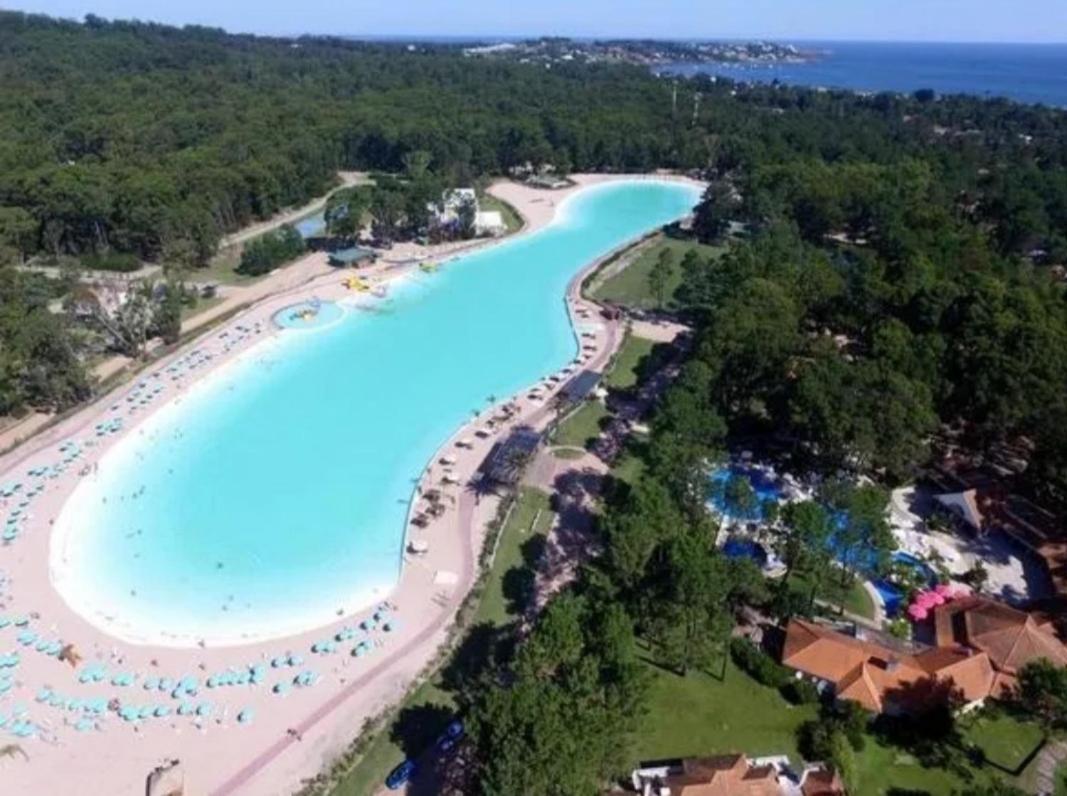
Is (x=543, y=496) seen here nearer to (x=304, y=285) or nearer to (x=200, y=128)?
(x=304, y=285)

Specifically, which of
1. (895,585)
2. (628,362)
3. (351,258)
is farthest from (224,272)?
(895,585)

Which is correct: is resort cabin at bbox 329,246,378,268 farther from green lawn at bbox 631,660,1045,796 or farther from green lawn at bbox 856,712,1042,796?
green lawn at bbox 856,712,1042,796

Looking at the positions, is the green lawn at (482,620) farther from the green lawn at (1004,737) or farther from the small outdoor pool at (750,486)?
the green lawn at (1004,737)

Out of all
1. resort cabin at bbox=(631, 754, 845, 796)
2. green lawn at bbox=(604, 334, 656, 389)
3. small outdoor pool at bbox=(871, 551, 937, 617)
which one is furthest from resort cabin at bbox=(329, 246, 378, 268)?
resort cabin at bbox=(631, 754, 845, 796)

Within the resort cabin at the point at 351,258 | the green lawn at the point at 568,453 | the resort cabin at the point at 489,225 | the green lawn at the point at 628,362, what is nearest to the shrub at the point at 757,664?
the green lawn at the point at 568,453

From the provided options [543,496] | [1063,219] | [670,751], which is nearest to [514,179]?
[1063,219]

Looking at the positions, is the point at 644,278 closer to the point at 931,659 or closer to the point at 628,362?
the point at 628,362
